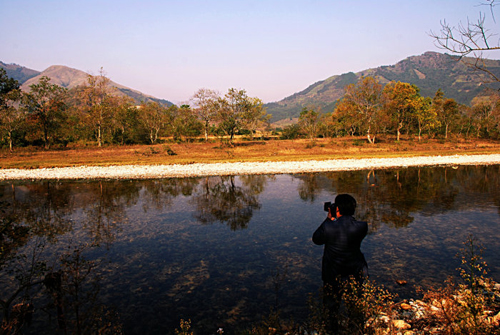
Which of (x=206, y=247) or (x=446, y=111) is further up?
(x=446, y=111)

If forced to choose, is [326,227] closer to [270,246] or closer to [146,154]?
[270,246]

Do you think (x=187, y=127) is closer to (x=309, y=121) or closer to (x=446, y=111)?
(x=309, y=121)

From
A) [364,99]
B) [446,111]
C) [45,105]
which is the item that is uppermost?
[364,99]

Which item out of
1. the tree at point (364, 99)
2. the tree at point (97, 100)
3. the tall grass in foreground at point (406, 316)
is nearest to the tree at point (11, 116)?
the tree at point (97, 100)

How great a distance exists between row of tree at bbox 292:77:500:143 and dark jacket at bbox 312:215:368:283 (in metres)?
51.1

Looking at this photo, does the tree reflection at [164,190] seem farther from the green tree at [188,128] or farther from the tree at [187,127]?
the green tree at [188,128]

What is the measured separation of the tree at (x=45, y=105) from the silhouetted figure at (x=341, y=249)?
5773cm

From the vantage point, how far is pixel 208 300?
22.0 feet

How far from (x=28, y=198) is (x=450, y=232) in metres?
22.1

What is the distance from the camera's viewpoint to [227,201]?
16.8m

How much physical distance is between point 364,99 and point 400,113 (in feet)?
33.2

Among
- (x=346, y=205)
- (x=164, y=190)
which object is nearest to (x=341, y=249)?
(x=346, y=205)

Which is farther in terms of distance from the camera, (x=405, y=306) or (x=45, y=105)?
(x=45, y=105)

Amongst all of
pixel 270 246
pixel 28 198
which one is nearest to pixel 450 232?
pixel 270 246
